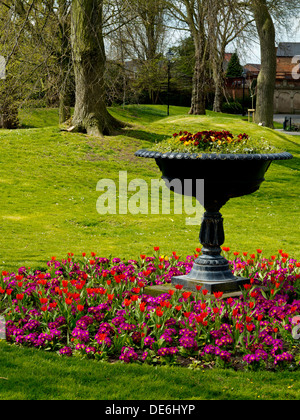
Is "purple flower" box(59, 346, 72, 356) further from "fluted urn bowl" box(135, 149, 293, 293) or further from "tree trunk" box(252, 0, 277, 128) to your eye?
"tree trunk" box(252, 0, 277, 128)

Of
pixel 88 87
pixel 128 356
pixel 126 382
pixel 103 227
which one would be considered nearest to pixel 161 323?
pixel 128 356

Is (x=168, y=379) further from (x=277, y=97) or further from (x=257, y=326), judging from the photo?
(x=277, y=97)

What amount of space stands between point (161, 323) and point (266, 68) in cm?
2198

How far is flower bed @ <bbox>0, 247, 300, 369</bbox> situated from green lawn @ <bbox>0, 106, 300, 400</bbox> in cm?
22

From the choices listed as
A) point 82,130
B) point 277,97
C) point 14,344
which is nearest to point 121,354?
point 14,344

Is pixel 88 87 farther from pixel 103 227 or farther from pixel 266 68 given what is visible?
pixel 266 68

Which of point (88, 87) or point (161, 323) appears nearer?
point (161, 323)

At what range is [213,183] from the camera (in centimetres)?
661

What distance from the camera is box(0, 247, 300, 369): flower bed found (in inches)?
202

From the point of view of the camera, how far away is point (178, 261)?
8.54 m

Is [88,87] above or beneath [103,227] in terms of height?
above

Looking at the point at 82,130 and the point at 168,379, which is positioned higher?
the point at 82,130

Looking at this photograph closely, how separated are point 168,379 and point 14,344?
167 cm

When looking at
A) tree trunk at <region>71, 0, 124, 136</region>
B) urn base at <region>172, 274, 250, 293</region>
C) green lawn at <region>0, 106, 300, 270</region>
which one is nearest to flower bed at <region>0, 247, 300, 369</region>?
urn base at <region>172, 274, 250, 293</region>
